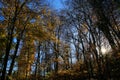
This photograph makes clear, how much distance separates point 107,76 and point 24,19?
10.9m

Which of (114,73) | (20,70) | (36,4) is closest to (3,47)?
(36,4)

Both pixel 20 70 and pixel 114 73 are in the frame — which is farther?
pixel 20 70

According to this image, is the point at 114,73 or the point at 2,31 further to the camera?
the point at 114,73

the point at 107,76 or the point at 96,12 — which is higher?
the point at 96,12

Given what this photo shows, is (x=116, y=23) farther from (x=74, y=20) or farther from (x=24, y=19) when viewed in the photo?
(x=24, y=19)

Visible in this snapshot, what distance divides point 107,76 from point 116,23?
6689mm

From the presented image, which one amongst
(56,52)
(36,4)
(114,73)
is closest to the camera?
(36,4)

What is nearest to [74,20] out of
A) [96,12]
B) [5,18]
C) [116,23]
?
[96,12]

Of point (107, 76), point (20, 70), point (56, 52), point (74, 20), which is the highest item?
point (74, 20)

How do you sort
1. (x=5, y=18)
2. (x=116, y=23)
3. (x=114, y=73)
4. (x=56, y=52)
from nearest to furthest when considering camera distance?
1. (x=5, y=18)
2. (x=114, y=73)
3. (x=116, y=23)
4. (x=56, y=52)

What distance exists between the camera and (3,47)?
754 inches

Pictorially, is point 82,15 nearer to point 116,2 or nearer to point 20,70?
point 116,2

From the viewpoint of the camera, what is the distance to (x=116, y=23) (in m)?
22.0

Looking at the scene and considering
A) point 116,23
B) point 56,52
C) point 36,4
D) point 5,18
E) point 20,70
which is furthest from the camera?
point 20,70
